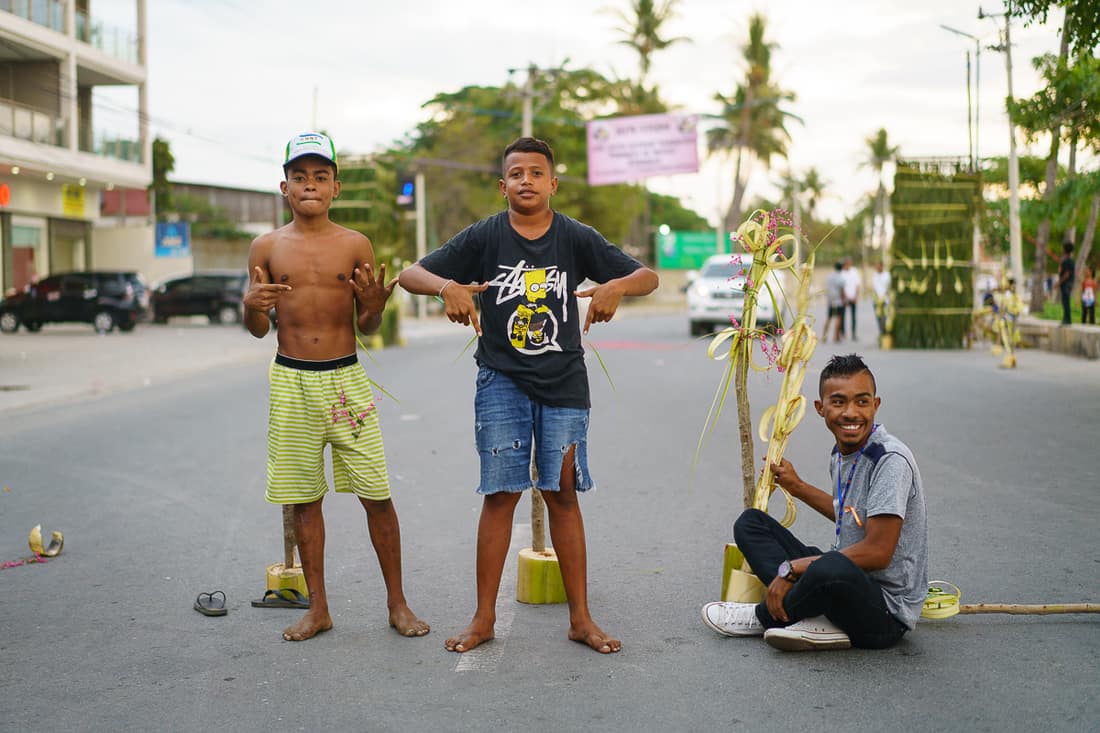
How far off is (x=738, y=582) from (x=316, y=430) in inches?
69.5

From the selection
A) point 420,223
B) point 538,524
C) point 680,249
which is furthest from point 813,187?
point 538,524

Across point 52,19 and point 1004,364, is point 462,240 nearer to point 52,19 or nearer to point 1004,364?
point 1004,364

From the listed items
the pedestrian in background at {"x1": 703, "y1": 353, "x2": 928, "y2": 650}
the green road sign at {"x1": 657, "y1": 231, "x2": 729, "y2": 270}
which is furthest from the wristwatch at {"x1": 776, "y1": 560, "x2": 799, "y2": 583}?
the green road sign at {"x1": 657, "y1": 231, "x2": 729, "y2": 270}

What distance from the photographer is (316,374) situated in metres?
4.64

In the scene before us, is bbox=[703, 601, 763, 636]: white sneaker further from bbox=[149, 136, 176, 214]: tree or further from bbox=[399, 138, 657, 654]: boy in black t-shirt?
bbox=[149, 136, 176, 214]: tree

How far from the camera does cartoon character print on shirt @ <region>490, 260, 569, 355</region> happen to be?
4.41 m

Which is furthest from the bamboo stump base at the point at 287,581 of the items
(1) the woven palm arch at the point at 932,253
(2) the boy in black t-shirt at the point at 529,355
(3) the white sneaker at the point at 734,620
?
(1) the woven palm arch at the point at 932,253

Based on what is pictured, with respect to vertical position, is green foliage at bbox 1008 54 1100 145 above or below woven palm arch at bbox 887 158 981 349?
above

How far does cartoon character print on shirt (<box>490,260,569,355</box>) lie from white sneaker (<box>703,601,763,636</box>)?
1200mm

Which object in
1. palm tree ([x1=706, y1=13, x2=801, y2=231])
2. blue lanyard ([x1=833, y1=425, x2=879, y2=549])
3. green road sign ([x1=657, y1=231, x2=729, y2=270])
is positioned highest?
palm tree ([x1=706, y1=13, x2=801, y2=231])

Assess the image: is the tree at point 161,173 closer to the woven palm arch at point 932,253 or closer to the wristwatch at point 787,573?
the woven palm arch at point 932,253

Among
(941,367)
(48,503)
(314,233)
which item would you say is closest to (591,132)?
(941,367)

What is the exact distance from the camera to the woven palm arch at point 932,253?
21.8 metres

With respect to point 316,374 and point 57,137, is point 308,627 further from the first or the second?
point 57,137
